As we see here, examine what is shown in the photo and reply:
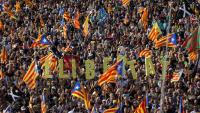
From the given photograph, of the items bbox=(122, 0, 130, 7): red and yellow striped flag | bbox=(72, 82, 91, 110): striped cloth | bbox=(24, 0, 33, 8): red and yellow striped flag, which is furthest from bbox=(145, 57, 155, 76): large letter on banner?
bbox=(24, 0, 33, 8): red and yellow striped flag

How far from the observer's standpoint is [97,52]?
2953 cm

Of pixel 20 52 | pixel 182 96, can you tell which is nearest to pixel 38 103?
pixel 182 96

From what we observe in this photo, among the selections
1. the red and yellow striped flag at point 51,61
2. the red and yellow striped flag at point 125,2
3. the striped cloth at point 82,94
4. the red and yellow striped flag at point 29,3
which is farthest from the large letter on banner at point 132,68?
the red and yellow striped flag at point 29,3

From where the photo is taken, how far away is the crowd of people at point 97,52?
2375 centimetres

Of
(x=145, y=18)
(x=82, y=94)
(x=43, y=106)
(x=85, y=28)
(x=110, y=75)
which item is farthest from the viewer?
(x=145, y=18)

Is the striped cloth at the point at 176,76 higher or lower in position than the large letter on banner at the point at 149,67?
lower

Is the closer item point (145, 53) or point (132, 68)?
point (132, 68)

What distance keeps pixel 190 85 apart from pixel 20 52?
859cm

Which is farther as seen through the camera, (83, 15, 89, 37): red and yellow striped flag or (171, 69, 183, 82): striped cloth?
(83, 15, 89, 37): red and yellow striped flag

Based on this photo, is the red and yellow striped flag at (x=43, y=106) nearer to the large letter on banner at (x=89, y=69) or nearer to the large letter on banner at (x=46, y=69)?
the large letter on banner at (x=46, y=69)

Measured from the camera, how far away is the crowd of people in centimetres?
2375

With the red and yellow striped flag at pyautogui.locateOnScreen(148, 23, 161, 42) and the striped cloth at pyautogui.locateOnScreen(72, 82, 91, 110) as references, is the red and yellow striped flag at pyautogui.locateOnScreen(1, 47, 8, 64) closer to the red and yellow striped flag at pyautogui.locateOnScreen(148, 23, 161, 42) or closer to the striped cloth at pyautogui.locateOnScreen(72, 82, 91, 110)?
the red and yellow striped flag at pyautogui.locateOnScreen(148, 23, 161, 42)

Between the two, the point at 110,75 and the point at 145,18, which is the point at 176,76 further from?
the point at 145,18

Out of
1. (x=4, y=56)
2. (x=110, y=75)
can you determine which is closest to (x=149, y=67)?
(x=110, y=75)
